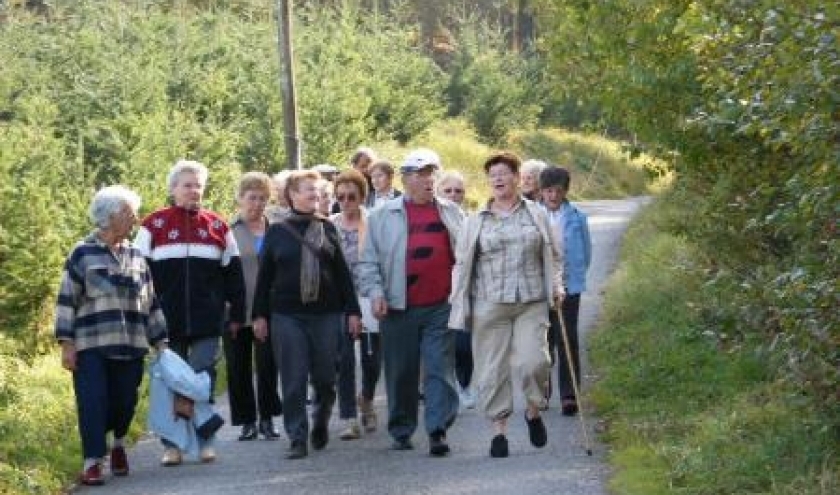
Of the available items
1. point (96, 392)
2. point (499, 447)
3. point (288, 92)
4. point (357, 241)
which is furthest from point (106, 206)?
point (288, 92)

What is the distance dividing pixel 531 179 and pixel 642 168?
5686mm

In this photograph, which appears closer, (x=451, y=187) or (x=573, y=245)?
(x=573, y=245)

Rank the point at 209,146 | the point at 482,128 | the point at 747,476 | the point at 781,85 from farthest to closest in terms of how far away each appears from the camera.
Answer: the point at 482,128
the point at 209,146
the point at 747,476
the point at 781,85

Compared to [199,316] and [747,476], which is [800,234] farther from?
[199,316]

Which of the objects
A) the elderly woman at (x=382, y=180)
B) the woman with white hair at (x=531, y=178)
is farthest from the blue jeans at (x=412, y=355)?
the elderly woman at (x=382, y=180)

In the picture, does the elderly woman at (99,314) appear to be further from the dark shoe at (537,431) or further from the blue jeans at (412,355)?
the dark shoe at (537,431)

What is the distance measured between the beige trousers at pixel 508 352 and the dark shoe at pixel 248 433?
2.08 metres

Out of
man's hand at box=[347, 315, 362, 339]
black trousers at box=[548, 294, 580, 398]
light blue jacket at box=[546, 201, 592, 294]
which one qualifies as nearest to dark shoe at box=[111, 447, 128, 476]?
man's hand at box=[347, 315, 362, 339]

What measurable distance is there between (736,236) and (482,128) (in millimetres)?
35286

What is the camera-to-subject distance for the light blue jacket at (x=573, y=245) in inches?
489

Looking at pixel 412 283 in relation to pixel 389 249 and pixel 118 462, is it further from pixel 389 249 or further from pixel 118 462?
pixel 118 462

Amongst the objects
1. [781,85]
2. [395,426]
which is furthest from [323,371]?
[781,85]

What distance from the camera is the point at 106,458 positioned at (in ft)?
35.7

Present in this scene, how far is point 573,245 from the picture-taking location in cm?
1249
